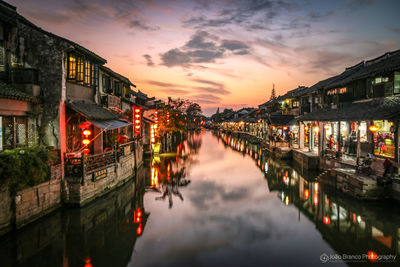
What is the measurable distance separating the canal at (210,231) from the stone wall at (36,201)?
14.9 inches

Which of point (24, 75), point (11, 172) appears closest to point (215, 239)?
point (11, 172)

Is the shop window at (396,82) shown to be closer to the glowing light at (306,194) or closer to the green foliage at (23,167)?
the glowing light at (306,194)

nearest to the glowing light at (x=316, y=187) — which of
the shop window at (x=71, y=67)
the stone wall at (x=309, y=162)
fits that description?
the stone wall at (x=309, y=162)

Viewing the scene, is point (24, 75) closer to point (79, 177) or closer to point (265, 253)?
point (79, 177)

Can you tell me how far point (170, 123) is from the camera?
1576 inches

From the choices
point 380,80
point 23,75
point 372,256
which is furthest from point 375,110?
point 23,75

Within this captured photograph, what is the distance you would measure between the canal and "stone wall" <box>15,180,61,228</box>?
0.38m

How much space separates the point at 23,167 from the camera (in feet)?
28.9

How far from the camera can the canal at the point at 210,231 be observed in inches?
323

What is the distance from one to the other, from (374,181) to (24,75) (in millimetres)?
17988

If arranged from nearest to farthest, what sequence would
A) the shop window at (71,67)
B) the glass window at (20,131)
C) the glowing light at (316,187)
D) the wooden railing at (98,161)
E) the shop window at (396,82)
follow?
the glass window at (20,131)
the wooden railing at (98,161)
the shop window at (71,67)
the shop window at (396,82)
the glowing light at (316,187)

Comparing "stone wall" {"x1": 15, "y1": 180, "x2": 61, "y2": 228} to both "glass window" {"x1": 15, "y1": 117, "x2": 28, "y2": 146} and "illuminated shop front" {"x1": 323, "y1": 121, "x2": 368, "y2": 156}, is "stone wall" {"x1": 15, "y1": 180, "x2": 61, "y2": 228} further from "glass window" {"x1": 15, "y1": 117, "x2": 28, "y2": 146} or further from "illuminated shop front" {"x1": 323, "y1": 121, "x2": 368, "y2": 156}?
"illuminated shop front" {"x1": 323, "y1": 121, "x2": 368, "y2": 156}

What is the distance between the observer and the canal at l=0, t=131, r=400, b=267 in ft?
26.9

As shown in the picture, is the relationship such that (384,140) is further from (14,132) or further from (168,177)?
(14,132)
